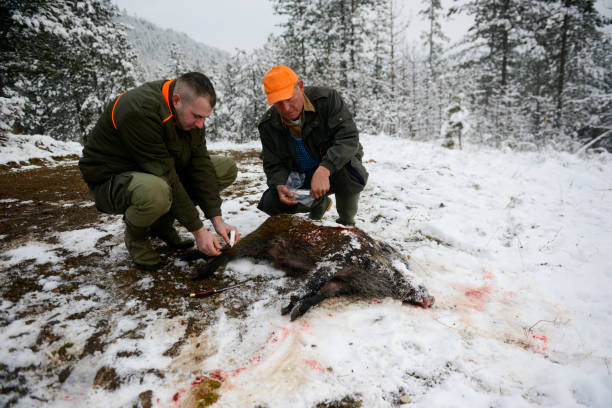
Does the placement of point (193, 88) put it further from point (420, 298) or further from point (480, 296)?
point (480, 296)

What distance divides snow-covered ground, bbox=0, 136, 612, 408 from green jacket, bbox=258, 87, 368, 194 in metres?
0.80

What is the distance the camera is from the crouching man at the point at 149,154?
2318 millimetres

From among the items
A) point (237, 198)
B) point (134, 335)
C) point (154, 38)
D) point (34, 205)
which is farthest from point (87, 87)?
point (154, 38)

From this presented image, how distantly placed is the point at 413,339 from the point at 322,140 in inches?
81.4

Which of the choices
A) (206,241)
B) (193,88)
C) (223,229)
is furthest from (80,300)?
(193,88)

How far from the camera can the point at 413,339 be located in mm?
1892

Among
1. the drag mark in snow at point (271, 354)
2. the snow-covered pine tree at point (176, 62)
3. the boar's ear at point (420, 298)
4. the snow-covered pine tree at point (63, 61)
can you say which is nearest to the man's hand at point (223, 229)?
the drag mark in snow at point (271, 354)

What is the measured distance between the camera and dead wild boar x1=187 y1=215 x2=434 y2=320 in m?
2.23

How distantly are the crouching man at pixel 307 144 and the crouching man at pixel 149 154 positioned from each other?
70 centimetres

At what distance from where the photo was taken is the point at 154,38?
143625 millimetres

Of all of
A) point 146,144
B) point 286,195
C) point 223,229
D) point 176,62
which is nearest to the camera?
point 146,144

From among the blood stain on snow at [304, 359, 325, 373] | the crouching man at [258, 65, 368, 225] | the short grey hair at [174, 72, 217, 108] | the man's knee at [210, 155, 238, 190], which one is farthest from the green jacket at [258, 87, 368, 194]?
the blood stain on snow at [304, 359, 325, 373]

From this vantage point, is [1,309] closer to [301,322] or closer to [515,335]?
[301,322]

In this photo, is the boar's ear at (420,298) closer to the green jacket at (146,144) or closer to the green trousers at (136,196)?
the green jacket at (146,144)
